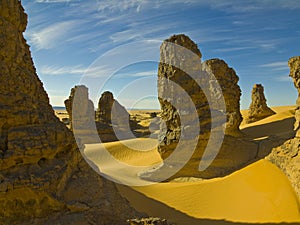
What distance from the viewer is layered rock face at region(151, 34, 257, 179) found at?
11.0m

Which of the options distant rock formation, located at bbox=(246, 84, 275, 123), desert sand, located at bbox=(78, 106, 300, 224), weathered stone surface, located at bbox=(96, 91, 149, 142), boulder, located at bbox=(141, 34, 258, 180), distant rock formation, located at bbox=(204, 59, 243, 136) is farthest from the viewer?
weathered stone surface, located at bbox=(96, 91, 149, 142)

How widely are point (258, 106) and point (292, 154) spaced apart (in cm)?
1365

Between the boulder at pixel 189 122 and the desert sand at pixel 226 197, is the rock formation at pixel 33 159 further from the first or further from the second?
the boulder at pixel 189 122

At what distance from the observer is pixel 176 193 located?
351 inches

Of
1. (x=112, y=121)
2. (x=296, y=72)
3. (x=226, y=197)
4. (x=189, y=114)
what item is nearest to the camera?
(x=226, y=197)

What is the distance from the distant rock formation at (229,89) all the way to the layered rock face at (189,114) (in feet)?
7.24

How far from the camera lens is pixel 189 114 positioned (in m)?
11.1

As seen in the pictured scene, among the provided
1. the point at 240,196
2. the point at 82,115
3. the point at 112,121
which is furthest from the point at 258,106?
the point at 240,196

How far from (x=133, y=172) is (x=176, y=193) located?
4280 mm

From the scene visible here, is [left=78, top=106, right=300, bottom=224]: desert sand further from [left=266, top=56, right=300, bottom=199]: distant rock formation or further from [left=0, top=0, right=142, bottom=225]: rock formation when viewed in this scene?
[left=0, top=0, right=142, bottom=225]: rock formation

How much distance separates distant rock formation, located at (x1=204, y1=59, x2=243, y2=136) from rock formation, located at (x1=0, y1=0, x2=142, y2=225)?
8.74 metres

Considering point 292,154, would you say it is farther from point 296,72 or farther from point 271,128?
point 271,128

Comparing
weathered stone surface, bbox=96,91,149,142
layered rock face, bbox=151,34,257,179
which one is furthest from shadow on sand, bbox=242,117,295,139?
A: weathered stone surface, bbox=96,91,149,142

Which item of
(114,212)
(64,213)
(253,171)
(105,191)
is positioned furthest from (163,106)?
(64,213)
